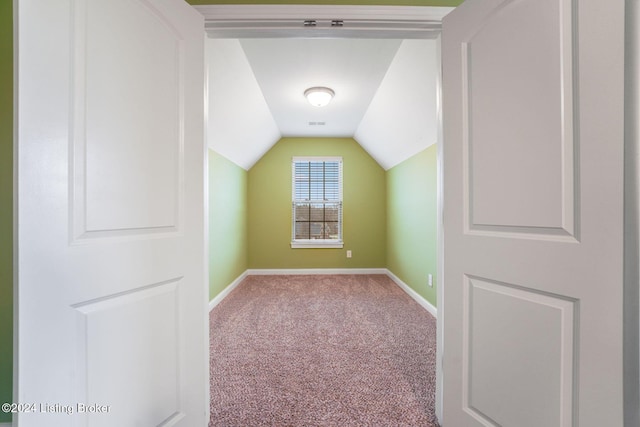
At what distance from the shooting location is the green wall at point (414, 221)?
290cm

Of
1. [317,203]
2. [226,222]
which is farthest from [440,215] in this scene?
[317,203]

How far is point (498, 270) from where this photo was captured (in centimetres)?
96

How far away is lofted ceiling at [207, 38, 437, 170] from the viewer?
2.00 metres

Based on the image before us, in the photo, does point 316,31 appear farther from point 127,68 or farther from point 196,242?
point 196,242

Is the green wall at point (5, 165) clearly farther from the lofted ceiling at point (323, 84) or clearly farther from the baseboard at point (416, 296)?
the baseboard at point (416, 296)

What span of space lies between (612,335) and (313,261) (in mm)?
4010

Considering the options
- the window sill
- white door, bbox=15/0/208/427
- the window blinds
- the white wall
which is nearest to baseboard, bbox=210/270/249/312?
the window sill

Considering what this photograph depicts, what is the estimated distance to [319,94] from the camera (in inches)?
105

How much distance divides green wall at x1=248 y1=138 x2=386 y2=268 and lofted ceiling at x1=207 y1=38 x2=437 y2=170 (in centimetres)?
65

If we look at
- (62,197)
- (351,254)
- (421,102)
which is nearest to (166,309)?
(62,197)

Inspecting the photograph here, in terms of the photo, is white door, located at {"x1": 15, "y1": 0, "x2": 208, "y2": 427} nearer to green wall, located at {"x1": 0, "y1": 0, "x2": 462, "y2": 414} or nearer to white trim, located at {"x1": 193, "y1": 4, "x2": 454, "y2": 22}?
white trim, located at {"x1": 193, "y1": 4, "x2": 454, "y2": 22}

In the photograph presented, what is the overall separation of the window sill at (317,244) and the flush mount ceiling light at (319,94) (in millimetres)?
2519

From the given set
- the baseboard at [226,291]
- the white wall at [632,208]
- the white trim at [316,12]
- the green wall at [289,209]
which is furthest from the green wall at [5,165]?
the green wall at [289,209]

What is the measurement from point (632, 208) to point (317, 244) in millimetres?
4054
